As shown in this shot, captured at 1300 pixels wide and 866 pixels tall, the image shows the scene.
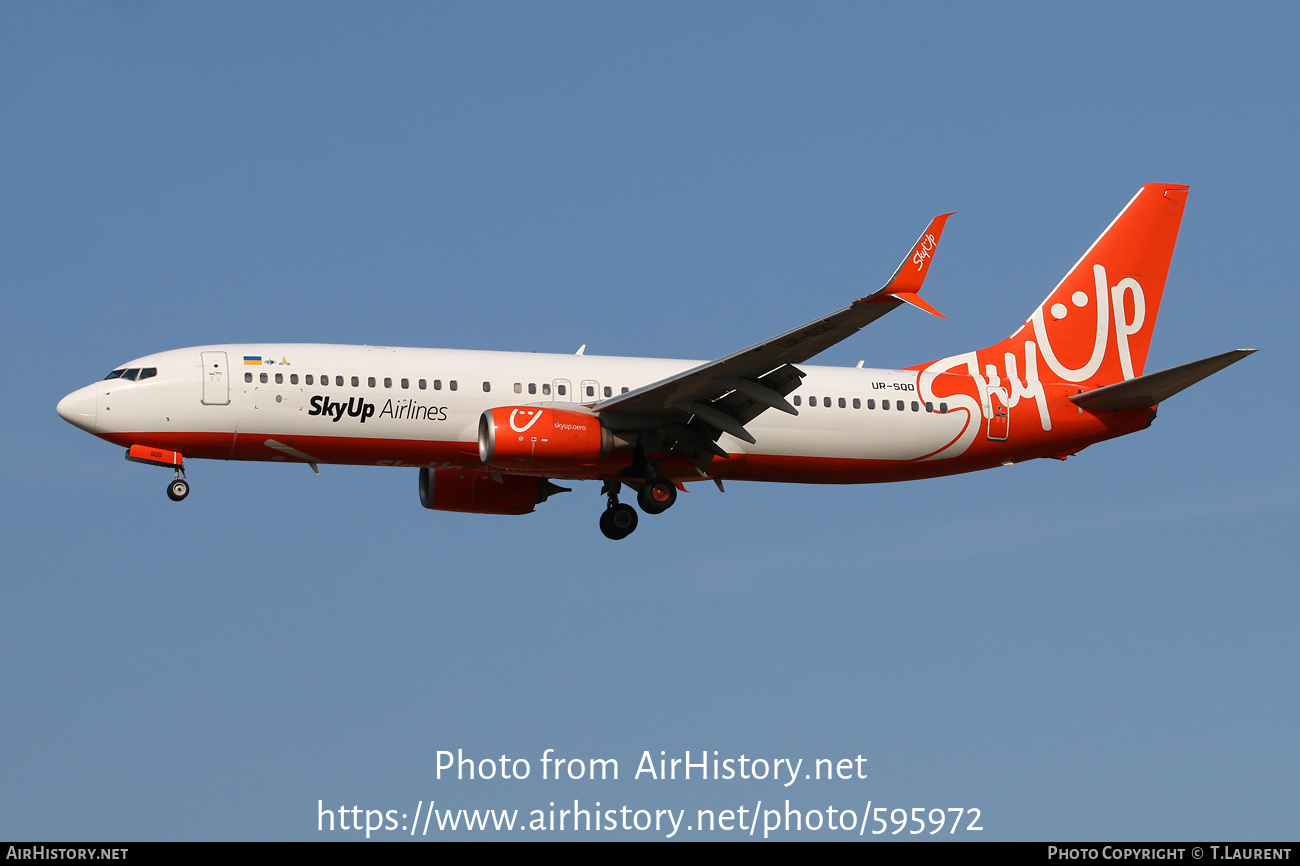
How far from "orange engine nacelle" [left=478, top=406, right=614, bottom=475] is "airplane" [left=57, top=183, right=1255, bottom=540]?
0.15ft

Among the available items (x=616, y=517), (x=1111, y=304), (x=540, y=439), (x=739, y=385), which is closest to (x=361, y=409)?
(x=540, y=439)

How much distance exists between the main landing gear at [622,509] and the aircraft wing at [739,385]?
126 centimetres

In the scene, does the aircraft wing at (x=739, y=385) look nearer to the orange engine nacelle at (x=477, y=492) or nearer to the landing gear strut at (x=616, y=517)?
the landing gear strut at (x=616, y=517)

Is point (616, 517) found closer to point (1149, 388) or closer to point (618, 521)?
point (618, 521)

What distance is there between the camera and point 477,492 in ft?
142

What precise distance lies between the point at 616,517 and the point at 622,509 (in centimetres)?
27

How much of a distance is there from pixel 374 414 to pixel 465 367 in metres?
2.59

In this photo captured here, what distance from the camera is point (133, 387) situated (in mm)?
38312

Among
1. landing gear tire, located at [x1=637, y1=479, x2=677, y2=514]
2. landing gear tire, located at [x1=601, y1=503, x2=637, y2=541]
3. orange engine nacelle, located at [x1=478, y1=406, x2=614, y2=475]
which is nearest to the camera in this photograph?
orange engine nacelle, located at [x1=478, y1=406, x2=614, y2=475]

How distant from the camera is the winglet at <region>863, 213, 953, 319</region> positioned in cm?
3177

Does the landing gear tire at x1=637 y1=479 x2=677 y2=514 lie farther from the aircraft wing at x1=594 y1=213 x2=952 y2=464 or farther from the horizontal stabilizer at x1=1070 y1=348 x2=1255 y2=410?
the horizontal stabilizer at x1=1070 y1=348 x2=1255 y2=410

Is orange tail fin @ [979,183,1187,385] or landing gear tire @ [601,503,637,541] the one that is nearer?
landing gear tire @ [601,503,637,541]

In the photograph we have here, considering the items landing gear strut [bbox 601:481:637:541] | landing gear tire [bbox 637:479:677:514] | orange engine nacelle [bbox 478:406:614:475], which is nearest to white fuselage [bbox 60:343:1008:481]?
orange engine nacelle [bbox 478:406:614:475]

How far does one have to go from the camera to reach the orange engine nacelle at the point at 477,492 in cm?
4316
